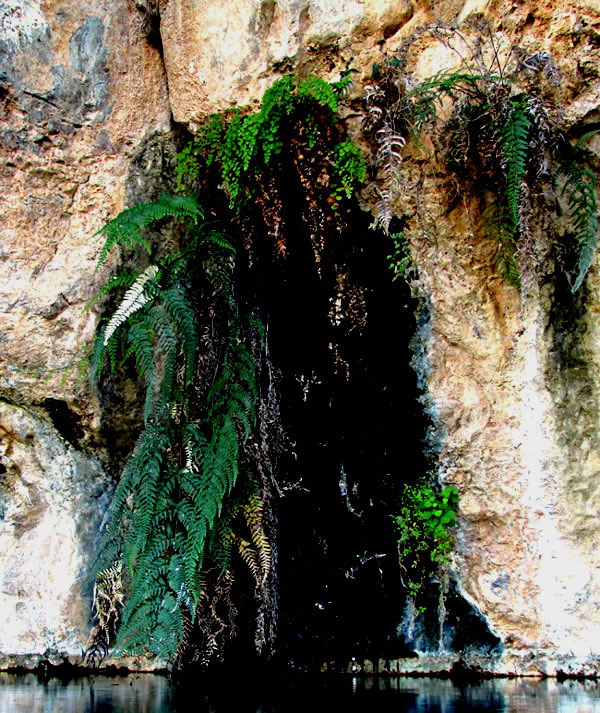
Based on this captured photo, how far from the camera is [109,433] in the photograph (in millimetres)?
3998

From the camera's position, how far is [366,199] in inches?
147

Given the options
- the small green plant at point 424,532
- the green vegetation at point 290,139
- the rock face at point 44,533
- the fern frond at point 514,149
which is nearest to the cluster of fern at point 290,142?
the green vegetation at point 290,139

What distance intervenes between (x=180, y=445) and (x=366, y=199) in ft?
5.81

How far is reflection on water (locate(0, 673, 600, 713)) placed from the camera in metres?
2.81

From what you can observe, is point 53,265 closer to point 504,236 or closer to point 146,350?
point 146,350

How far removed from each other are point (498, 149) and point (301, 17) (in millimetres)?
1360

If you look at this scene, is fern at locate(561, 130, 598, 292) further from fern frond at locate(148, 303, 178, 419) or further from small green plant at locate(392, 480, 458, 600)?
fern frond at locate(148, 303, 178, 419)

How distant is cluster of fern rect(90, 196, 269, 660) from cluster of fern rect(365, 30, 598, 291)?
115cm

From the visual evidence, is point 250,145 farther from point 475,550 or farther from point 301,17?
point 475,550

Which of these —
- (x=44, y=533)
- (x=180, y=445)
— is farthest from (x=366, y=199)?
(x=44, y=533)

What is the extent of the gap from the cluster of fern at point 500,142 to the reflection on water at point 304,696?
199 centimetres

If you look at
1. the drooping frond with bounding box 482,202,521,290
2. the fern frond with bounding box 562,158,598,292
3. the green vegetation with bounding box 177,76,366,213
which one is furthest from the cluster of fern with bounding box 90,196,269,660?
the fern frond with bounding box 562,158,598,292

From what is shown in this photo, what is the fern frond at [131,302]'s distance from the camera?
11.1 ft

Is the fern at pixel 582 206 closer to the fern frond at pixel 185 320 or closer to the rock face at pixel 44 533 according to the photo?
the fern frond at pixel 185 320
